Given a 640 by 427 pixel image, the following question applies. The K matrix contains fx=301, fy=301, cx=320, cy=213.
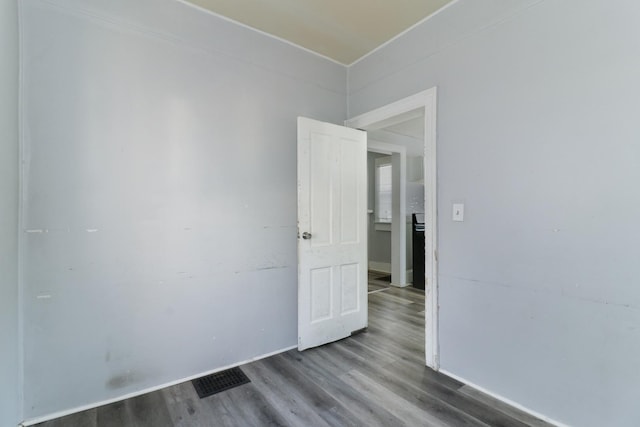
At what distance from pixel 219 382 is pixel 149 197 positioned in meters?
1.43

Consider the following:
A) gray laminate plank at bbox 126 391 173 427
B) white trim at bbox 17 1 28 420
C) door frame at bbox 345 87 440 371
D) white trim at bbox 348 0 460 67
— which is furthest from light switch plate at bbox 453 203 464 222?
white trim at bbox 17 1 28 420

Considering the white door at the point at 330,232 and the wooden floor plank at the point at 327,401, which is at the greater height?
the white door at the point at 330,232

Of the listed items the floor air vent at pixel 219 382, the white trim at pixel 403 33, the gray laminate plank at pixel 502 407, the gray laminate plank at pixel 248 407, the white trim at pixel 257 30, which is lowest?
the floor air vent at pixel 219 382

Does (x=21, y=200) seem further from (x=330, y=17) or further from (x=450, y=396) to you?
(x=450, y=396)

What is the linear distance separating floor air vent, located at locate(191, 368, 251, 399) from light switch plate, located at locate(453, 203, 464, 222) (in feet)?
6.42

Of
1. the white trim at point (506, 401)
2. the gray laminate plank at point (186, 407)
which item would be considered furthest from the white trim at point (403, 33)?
the gray laminate plank at point (186, 407)

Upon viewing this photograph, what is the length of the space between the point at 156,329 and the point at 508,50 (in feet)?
10.0

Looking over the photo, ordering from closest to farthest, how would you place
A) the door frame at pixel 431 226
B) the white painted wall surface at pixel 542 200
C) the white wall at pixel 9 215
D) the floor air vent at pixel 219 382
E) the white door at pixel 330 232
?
the white wall at pixel 9 215, the white painted wall surface at pixel 542 200, the floor air vent at pixel 219 382, the door frame at pixel 431 226, the white door at pixel 330 232

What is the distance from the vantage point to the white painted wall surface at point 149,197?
1820 mm

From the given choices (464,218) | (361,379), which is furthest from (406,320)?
(464,218)

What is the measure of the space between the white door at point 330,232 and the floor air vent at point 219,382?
60 cm

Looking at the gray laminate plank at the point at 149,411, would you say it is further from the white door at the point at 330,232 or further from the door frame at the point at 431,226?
the door frame at the point at 431,226

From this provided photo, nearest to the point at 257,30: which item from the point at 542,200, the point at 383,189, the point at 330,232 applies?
the point at 330,232

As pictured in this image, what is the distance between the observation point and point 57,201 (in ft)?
6.03
